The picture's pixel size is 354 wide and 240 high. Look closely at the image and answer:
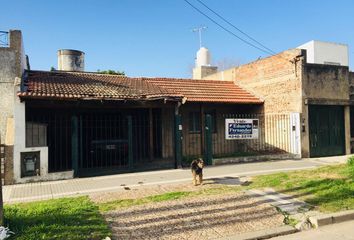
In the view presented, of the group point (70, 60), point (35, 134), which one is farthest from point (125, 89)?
point (70, 60)

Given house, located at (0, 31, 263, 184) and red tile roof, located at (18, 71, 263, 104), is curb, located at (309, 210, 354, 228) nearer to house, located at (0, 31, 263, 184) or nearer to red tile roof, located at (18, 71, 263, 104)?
house, located at (0, 31, 263, 184)

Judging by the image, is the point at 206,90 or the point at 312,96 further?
the point at 206,90

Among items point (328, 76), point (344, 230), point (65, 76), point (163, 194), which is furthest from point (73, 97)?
point (328, 76)

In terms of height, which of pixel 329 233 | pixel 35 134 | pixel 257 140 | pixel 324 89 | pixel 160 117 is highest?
pixel 324 89

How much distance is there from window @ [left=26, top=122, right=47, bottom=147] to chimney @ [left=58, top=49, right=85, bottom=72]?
1248cm

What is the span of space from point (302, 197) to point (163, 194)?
3277 millimetres

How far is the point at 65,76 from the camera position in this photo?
51.9 feet

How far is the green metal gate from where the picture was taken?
15742 mm

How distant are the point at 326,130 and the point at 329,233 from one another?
37.3ft

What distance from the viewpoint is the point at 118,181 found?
34.3 feet

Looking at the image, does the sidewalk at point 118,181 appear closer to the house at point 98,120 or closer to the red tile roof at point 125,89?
the house at point 98,120

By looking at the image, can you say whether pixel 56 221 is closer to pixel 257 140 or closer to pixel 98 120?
pixel 98 120

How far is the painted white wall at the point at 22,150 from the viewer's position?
1065 centimetres

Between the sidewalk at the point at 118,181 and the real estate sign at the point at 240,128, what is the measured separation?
1.56 meters
